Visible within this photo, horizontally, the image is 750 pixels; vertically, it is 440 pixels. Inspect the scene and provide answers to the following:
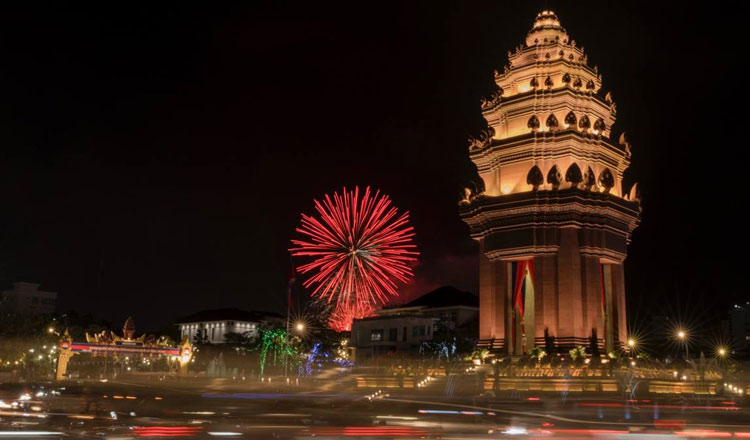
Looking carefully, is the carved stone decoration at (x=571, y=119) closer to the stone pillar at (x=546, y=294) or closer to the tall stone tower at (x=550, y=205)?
the tall stone tower at (x=550, y=205)

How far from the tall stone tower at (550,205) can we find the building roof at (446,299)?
4262 centimetres

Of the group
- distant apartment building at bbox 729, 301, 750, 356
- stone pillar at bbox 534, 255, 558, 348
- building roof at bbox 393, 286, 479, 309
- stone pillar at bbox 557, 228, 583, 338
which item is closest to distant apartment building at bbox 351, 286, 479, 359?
building roof at bbox 393, 286, 479, 309

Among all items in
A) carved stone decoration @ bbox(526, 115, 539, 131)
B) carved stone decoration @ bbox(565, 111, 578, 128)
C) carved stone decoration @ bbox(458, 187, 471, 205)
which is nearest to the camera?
carved stone decoration @ bbox(565, 111, 578, 128)

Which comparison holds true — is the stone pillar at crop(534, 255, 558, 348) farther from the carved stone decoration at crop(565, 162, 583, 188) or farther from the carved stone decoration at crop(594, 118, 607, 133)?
the carved stone decoration at crop(594, 118, 607, 133)

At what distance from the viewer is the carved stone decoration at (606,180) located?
4512 centimetres

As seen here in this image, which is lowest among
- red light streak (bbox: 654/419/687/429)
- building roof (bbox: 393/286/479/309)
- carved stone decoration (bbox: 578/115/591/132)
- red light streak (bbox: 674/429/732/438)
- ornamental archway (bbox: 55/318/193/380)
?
red light streak (bbox: 654/419/687/429)

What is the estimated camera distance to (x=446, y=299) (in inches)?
3642

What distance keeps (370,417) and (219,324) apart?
4468 inches

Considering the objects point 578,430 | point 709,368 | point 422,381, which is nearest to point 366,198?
point 422,381

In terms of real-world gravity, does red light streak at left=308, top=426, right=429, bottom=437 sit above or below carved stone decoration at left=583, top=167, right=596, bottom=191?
below

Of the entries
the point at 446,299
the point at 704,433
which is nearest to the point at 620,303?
the point at 704,433

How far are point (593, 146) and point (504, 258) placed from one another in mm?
8926

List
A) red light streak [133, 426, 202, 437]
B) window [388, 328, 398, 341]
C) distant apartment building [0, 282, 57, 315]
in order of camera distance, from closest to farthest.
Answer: red light streak [133, 426, 202, 437] < window [388, 328, 398, 341] < distant apartment building [0, 282, 57, 315]

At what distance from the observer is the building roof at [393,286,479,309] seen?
91.0 metres
